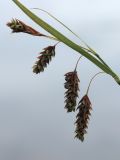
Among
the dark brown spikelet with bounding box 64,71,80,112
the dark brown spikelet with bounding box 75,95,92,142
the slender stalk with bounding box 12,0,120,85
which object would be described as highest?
the slender stalk with bounding box 12,0,120,85

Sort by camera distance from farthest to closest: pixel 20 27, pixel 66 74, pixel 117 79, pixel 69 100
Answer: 1. pixel 66 74
2. pixel 69 100
3. pixel 117 79
4. pixel 20 27

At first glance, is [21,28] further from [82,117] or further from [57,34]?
[82,117]

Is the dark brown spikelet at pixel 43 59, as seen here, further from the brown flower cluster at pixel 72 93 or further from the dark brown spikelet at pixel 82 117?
the dark brown spikelet at pixel 82 117

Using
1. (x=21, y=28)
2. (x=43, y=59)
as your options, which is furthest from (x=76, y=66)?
(x=21, y=28)

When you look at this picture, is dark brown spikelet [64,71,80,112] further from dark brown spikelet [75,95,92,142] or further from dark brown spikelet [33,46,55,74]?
dark brown spikelet [33,46,55,74]

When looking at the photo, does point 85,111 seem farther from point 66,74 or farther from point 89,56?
point 89,56

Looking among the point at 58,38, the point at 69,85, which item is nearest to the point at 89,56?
the point at 58,38

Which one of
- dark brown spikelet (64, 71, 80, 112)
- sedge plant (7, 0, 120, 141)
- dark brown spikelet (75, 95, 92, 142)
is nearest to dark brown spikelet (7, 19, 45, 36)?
sedge plant (7, 0, 120, 141)
